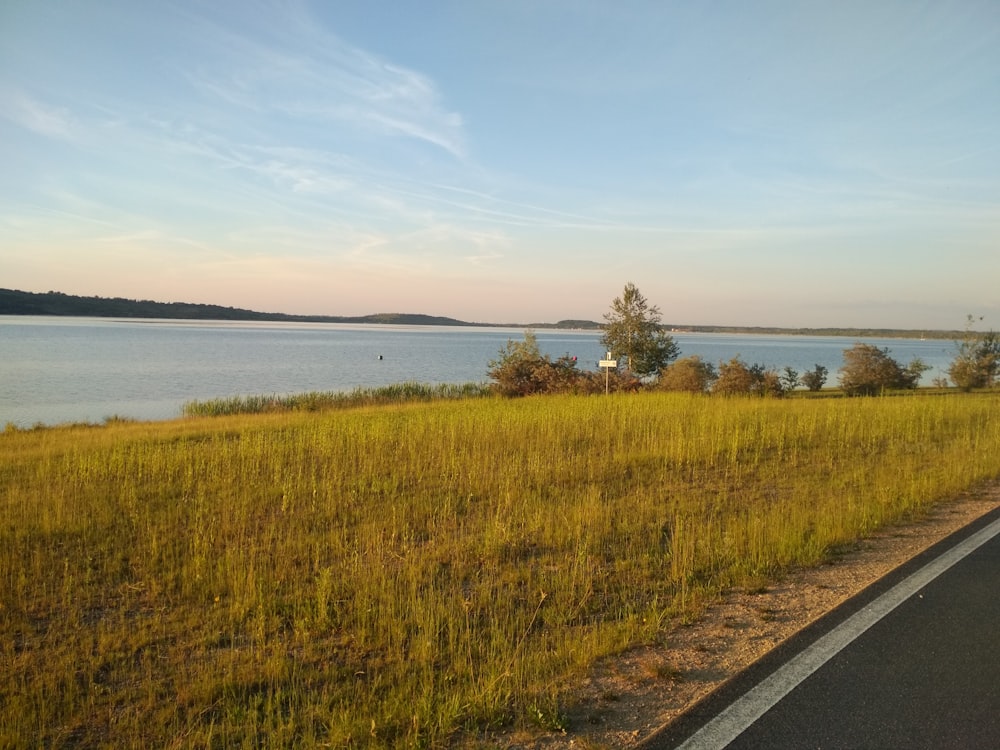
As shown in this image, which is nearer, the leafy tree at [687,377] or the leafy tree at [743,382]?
the leafy tree at [743,382]

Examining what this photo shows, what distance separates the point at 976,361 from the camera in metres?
29.3

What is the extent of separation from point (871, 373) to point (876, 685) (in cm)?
2846

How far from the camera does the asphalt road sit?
341 cm

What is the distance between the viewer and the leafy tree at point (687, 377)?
26597 mm

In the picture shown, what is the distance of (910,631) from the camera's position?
466 cm

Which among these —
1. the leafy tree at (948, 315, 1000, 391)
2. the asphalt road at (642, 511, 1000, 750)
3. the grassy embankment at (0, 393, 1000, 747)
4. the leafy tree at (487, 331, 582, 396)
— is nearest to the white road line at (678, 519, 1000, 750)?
the asphalt road at (642, 511, 1000, 750)

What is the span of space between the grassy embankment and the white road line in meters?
0.86

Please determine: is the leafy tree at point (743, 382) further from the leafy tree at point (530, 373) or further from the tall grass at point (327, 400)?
the tall grass at point (327, 400)

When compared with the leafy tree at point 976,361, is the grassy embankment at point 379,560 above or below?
below

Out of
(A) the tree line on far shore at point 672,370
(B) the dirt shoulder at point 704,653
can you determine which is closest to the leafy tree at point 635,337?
(A) the tree line on far shore at point 672,370

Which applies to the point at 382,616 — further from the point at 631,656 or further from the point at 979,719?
the point at 979,719

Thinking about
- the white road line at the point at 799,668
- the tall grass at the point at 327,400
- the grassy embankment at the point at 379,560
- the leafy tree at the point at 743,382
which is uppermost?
the leafy tree at the point at 743,382

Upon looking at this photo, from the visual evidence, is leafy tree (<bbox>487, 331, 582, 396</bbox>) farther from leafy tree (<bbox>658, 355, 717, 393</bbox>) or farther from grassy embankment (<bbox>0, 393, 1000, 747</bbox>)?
grassy embankment (<bbox>0, 393, 1000, 747</bbox>)

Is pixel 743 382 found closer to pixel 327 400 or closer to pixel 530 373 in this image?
pixel 530 373
